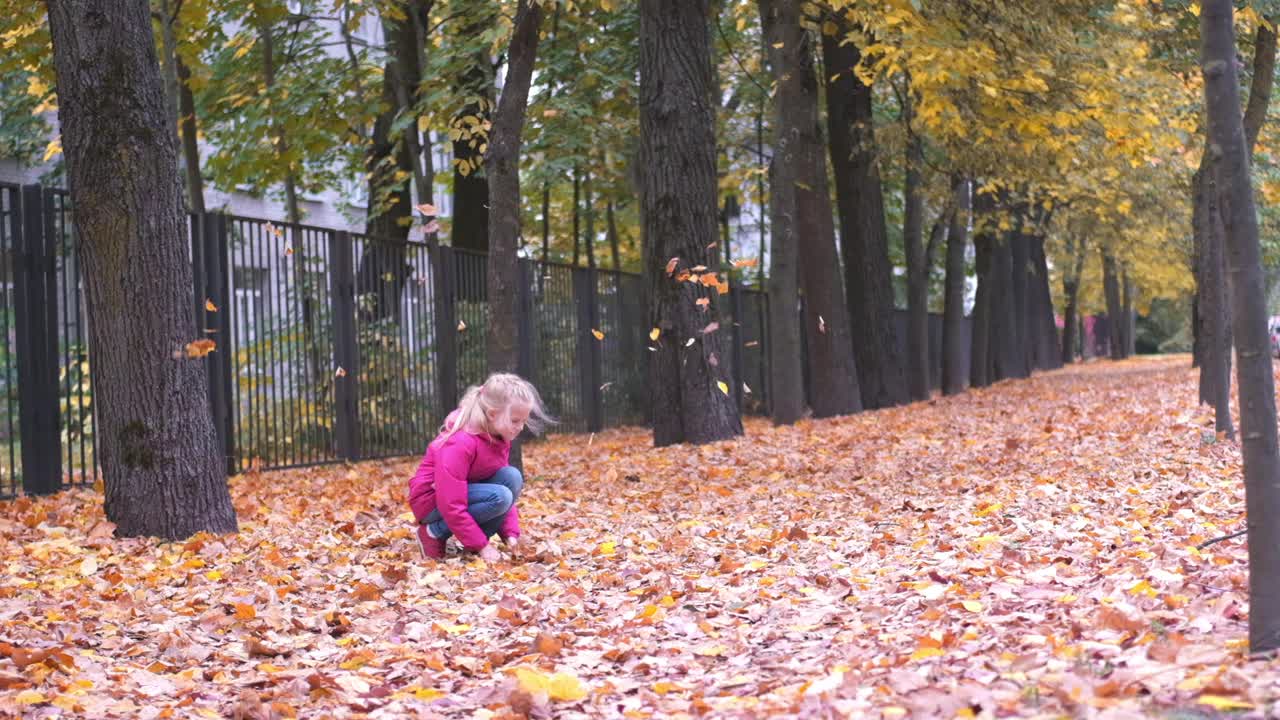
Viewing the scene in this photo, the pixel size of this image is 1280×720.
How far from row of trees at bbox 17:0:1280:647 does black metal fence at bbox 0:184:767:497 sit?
0.71m

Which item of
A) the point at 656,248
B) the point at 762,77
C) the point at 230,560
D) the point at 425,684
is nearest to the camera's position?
the point at 425,684

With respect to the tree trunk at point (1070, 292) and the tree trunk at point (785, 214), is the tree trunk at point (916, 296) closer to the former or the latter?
the tree trunk at point (785, 214)

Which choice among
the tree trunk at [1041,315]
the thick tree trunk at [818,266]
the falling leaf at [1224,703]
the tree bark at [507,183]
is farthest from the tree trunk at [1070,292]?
the falling leaf at [1224,703]

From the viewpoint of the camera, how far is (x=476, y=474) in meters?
7.33

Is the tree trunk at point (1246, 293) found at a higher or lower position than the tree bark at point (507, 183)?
lower

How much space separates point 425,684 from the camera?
15.2 ft

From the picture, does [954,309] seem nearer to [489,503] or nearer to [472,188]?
[472,188]

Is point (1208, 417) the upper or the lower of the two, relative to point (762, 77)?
lower

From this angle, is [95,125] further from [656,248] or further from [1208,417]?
[1208,417]

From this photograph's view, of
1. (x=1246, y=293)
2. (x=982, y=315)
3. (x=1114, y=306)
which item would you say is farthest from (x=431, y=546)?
(x=1114, y=306)

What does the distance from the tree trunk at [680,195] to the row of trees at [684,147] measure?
2 cm

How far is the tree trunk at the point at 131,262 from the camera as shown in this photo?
7.82 meters

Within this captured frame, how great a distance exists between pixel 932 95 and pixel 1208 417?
4.52 metres

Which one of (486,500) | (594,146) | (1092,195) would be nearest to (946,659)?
(486,500)
